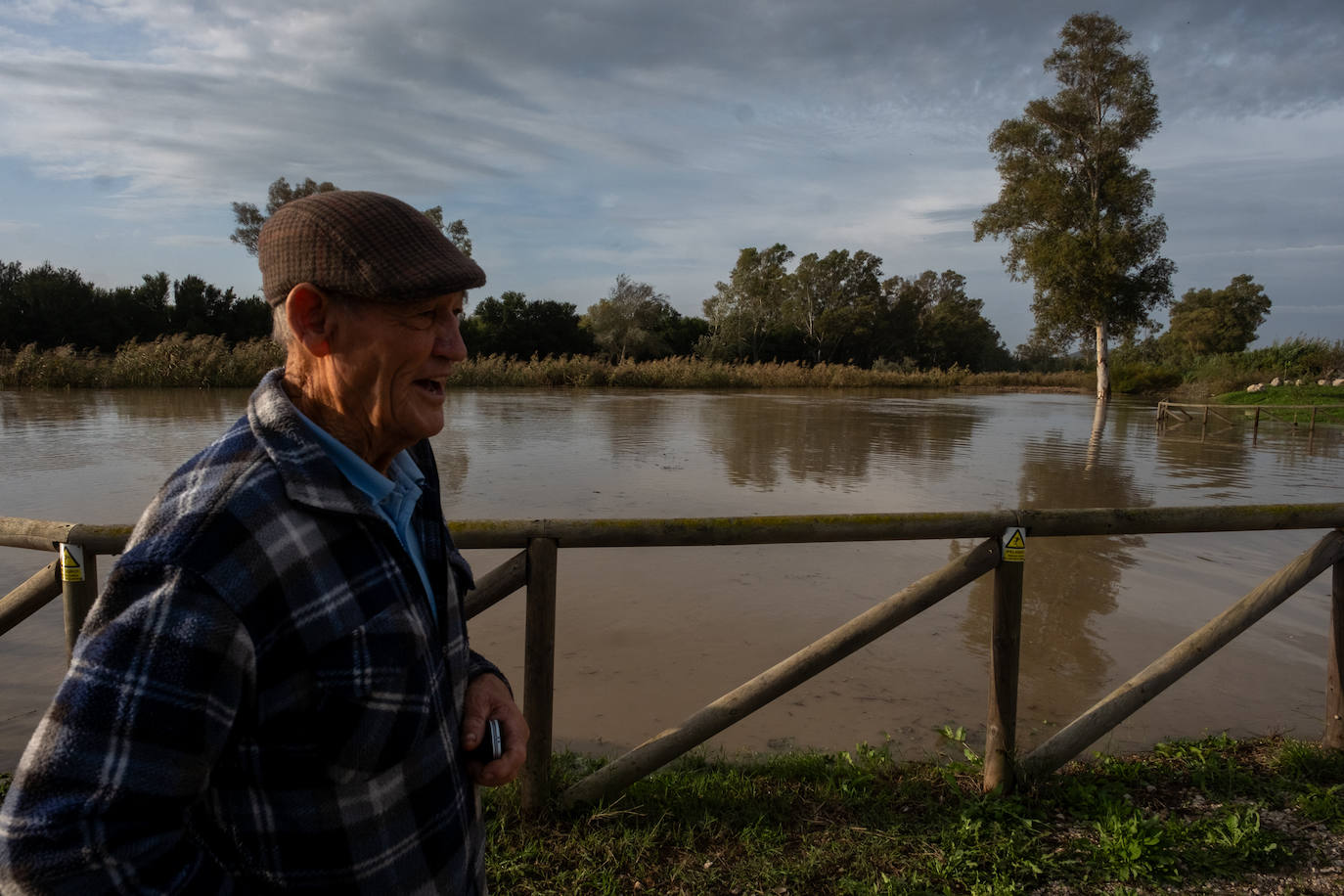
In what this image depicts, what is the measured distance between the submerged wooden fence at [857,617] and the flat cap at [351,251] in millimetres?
1698

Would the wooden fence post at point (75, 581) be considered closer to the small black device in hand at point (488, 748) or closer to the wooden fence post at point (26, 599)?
the wooden fence post at point (26, 599)


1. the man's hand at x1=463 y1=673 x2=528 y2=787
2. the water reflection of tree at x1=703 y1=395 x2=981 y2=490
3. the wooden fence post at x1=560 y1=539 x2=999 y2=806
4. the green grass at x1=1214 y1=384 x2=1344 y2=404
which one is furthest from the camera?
the green grass at x1=1214 y1=384 x2=1344 y2=404

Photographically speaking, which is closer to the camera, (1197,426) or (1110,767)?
(1110,767)

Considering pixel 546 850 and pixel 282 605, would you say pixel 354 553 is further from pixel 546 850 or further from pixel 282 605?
pixel 546 850

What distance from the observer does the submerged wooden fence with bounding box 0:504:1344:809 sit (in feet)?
9.52

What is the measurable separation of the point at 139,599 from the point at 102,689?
0.10m

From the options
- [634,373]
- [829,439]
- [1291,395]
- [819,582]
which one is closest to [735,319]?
[634,373]

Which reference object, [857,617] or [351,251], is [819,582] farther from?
[351,251]

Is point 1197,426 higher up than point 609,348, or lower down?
lower down

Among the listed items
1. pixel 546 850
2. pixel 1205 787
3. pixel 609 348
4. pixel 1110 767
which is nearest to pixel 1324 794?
pixel 1205 787

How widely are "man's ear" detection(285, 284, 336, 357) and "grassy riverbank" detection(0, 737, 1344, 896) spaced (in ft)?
7.04

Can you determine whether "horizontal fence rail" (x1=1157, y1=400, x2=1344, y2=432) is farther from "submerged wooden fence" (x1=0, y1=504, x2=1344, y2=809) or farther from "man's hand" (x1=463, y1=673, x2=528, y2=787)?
"man's hand" (x1=463, y1=673, x2=528, y2=787)

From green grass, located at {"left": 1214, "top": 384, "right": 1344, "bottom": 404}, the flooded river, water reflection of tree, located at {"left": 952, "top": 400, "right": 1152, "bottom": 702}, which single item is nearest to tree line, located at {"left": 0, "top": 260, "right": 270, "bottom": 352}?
the flooded river

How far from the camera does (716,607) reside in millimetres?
5961
